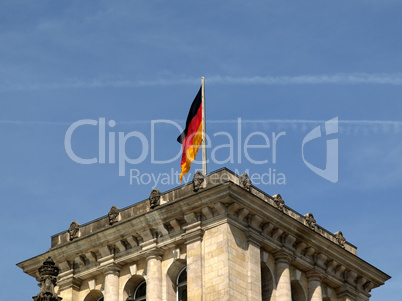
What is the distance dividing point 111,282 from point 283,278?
10.2m

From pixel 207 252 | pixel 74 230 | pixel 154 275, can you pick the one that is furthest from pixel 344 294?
pixel 74 230

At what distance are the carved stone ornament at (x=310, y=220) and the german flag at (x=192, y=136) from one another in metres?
7.93

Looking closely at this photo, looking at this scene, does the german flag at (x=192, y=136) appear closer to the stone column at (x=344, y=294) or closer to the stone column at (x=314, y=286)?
the stone column at (x=314, y=286)

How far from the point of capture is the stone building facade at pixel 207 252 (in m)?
71.2

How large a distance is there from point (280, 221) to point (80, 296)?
13.3m

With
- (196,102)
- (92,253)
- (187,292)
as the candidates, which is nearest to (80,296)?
(92,253)

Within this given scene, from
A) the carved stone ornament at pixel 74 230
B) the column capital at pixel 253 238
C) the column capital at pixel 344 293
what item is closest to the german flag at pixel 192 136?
the carved stone ornament at pixel 74 230

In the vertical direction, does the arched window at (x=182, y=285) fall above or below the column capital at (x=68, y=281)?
below

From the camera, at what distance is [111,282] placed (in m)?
75.5

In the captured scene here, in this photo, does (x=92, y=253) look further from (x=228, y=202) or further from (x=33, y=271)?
(x=228, y=202)

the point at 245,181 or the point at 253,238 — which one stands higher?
the point at 245,181

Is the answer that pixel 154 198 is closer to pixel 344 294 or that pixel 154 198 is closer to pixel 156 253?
pixel 156 253

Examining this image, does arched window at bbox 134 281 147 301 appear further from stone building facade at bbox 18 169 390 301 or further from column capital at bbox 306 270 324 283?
column capital at bbox 306 270 324 283

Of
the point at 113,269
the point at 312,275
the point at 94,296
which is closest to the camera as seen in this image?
the point at 113,269
